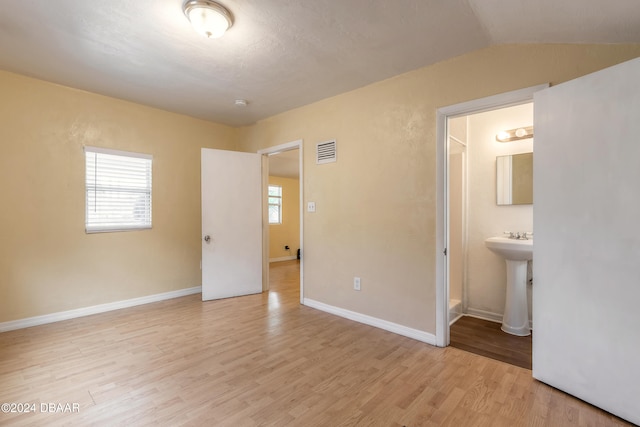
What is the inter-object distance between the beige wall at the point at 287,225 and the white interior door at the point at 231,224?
3.41 m

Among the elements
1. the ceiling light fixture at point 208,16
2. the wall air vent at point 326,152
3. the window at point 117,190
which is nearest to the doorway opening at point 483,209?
the wall air vent at point 326,152

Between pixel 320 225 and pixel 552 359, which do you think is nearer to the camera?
pixel 552 359

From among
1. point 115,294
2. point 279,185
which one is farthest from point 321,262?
point 279,185

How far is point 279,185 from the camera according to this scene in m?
7.98

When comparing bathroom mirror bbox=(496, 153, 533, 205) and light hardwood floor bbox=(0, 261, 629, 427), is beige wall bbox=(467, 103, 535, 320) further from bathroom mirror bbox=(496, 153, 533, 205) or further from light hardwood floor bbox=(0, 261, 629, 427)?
light hardwood floor bbox=(0, 261, 629, 427)

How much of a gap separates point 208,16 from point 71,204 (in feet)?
9.19

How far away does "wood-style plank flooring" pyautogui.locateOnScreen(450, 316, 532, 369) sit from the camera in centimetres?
244

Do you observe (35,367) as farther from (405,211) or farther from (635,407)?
(635,407)

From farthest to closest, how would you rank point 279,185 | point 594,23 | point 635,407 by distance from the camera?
point 279,185, point 594,23, point 635,407

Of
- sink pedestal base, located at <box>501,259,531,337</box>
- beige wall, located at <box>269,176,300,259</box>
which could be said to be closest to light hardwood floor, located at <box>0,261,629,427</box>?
sink pedestal base, located at <box>501,259,531,337</box>

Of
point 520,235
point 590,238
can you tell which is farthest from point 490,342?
point 590,238

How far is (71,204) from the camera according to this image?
10.9ft

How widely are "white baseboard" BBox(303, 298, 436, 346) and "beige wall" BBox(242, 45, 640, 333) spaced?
0.17 ft

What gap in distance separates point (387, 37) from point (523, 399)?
268 centimetres
